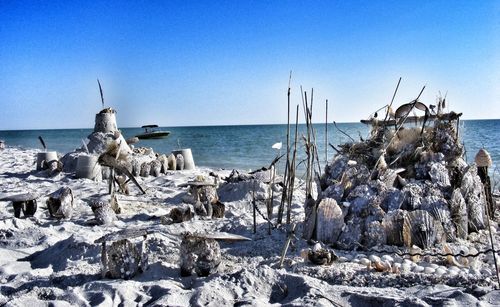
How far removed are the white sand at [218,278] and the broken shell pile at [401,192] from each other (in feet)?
0.90

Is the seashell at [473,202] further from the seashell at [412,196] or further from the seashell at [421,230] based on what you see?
the seashell at [421,230]

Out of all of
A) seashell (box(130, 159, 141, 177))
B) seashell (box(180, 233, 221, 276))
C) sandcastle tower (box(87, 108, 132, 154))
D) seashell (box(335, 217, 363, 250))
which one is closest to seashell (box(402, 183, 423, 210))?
seashell (box(335, 217, 363, 250))

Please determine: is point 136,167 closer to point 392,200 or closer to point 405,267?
point 392,200

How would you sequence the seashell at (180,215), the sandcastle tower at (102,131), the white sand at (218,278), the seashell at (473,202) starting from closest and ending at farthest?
the white sand at (218,278)
the seashell at (473,202)
the seashell at (180,215)
the sandcastle tower at (102,131)

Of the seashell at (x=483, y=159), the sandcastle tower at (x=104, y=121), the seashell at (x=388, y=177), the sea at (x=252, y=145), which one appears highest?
the sandcastle tower at (x=104, y=121)

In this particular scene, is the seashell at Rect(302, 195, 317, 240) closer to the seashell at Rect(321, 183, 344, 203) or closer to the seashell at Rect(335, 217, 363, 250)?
the seashell at Rect(321, 183, 344, 203)

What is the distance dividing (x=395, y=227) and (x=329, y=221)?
60 centimetres

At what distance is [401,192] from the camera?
14.3ft

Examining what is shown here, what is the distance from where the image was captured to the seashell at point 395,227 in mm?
4074

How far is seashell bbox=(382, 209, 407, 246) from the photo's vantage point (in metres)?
4.07

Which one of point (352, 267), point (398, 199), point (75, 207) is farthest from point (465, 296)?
point (75, 207)

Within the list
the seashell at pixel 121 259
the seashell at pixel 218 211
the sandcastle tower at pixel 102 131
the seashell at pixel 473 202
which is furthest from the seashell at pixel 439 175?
the sandcastle tower at pixel 102 131

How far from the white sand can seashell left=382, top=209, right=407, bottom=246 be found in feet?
1.56

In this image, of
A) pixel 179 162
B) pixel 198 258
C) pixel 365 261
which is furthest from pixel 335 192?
pixel 179 162
